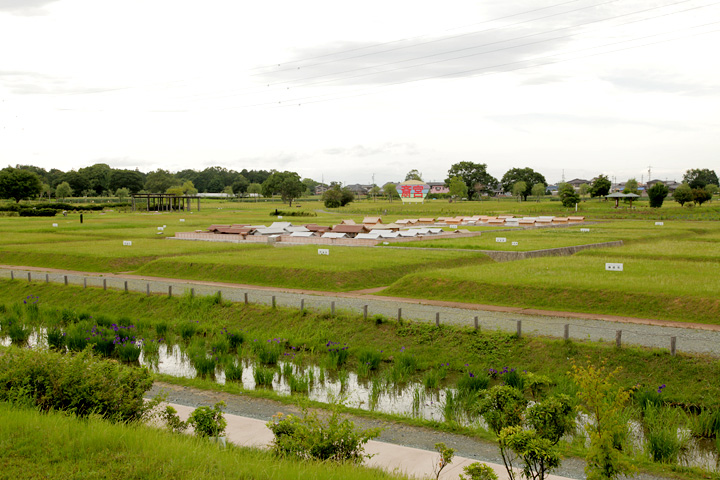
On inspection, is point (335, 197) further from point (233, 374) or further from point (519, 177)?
point (233, 374)

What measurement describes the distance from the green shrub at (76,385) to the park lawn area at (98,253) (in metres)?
22.8

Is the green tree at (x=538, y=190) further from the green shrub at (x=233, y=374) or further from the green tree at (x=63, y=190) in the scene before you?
the green shrub at (x=233, y=374)

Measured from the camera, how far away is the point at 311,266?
28.0 m

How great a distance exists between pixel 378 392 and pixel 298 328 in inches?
214

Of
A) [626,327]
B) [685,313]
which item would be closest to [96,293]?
[626,327]

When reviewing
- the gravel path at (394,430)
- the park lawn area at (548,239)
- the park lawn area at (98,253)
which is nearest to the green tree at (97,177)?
the park lawn area at (98,253)

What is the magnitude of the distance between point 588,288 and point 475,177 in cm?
14039

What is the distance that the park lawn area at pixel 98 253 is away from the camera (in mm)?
32562

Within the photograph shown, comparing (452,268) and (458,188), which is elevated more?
(458,188)

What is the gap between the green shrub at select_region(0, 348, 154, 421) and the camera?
926cm

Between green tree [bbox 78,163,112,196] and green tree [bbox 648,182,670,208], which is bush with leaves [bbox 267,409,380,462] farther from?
green tree [bbox 78,163,112,196]

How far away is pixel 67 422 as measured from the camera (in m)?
8.33

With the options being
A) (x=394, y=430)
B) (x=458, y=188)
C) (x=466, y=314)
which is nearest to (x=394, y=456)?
(x=394, y=430)

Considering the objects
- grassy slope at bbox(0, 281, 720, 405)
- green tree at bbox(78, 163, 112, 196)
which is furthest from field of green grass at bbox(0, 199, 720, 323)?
green tree at bbox(78, 163, 112, 196)
